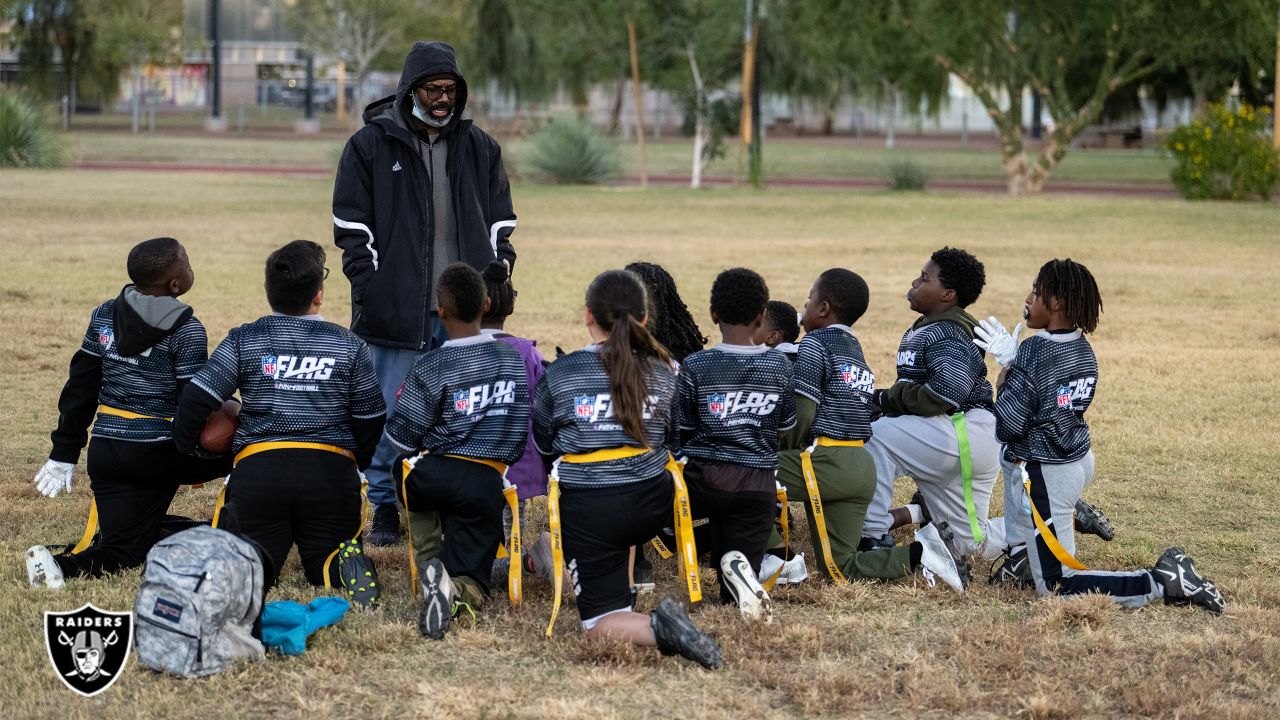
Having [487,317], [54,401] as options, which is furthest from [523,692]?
[54,401]

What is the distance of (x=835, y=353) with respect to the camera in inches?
223

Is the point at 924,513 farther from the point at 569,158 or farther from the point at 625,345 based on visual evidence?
the point at 569,158

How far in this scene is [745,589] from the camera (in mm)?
4898

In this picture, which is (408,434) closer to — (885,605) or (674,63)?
(885,605)

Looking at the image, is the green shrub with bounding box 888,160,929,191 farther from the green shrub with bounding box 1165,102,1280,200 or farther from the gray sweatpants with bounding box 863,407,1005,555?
the gray sweatpants with bounding box 863,407,1005,555

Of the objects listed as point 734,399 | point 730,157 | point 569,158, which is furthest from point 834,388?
point 730,157

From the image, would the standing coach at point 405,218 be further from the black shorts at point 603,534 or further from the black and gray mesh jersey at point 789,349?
the black shorts at point 603,534

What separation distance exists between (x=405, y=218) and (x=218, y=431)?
139 centimetres

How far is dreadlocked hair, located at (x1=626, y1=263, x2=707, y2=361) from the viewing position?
5578 millimetres

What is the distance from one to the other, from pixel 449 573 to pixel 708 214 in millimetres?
18543

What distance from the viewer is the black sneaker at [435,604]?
4727 mm

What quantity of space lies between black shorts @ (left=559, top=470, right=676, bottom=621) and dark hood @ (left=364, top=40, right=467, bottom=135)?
2057 mm

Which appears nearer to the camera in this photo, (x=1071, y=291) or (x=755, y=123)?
(x=1071, y=291)

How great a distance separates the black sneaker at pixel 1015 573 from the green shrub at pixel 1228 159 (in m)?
23.2
